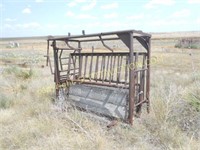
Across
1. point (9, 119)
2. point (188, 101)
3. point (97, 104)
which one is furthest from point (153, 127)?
point (9, 119)

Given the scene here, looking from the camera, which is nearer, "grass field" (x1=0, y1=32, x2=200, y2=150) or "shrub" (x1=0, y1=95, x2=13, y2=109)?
"grass field" (x1=0, y1=32, x2=200, y2=150)

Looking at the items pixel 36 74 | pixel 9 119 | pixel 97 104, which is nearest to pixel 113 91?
pixel 97 104

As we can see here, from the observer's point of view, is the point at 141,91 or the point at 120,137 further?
the point at 141,91

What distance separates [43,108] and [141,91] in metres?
2.35

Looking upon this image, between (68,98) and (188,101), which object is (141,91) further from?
(68,98)

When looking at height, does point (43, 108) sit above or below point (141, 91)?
below

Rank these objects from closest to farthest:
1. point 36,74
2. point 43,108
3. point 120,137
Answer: point 120,137 < point 43,108 < point 36,74

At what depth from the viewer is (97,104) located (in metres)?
5.50

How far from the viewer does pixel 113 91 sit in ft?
17.4

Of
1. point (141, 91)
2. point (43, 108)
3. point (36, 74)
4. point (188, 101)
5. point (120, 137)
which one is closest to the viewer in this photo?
point (120, 137)

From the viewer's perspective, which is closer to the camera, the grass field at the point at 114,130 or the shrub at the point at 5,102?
the grass field at the point at 114,130

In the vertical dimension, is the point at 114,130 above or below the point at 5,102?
below

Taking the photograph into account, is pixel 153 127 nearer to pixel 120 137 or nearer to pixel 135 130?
pixel 135 130

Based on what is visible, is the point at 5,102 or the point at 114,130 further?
the point at 5,102
